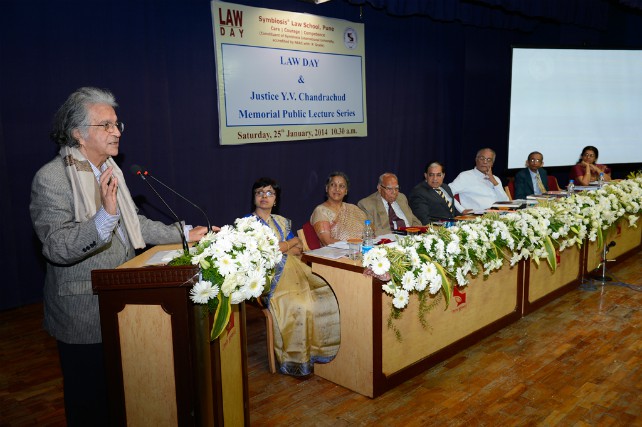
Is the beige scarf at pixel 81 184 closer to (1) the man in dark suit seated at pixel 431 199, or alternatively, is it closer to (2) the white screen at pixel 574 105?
(1) the man in dark suit seated at pixel 431 199

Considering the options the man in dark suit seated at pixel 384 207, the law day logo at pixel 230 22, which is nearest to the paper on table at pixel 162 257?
the man in dark suit seated at pixel 384 207

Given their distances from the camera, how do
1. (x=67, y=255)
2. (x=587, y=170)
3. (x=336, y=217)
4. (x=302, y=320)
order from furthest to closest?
(x=587, y=170)
(x=336, y=217)
(x=302, y=320)
(x=67, y=255)

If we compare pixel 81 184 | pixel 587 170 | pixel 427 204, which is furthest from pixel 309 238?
pixel 587 170

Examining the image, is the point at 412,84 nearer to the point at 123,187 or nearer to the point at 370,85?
the point at 370,85

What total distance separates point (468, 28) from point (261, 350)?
572 cm

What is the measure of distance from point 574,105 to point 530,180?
2024 mm

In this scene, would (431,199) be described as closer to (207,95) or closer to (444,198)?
(444,198)

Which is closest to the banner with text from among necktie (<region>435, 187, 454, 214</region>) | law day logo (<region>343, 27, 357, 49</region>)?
law day logo (<region>343, 27, 357, 49</region>)

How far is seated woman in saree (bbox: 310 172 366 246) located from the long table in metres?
0.74

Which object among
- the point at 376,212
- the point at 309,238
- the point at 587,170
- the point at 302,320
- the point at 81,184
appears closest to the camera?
the point at 81,184

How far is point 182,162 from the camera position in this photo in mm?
4816

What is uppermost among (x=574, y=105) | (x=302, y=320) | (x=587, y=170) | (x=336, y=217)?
(x=574, y=105)

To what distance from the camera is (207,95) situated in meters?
4.90

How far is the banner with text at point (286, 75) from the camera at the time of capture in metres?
4.93
